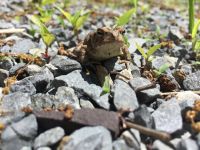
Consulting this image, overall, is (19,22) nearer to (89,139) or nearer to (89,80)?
(89,80)

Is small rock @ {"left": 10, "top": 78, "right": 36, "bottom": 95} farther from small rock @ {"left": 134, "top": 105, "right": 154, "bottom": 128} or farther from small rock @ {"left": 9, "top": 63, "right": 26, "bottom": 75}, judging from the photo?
small rock @ {"left": 134, "top": 105, "right": 154, "bottom": 128}

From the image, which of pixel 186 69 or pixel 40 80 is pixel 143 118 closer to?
pixel 40 80

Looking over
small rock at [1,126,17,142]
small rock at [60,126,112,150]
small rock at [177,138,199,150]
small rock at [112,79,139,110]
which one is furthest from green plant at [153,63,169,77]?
small rock at [1,126,17,142]

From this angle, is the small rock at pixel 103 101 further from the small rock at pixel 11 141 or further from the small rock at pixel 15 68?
the small rock at pixel 15 68

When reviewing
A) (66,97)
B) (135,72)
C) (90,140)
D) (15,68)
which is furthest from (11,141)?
(135,72)

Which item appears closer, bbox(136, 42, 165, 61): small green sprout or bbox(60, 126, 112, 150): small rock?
bbox(60, 126, 112, 150): small rock
